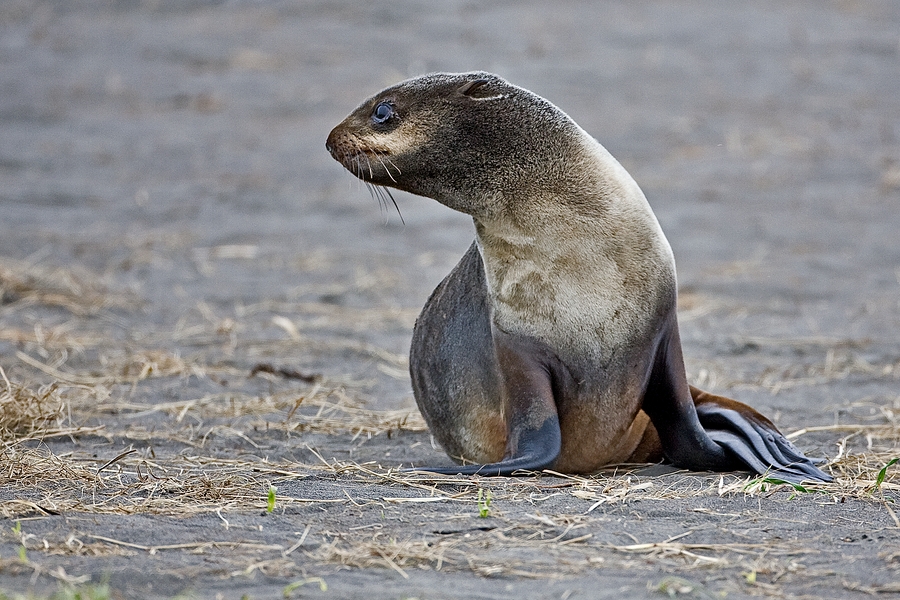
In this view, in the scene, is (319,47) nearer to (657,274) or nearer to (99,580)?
(657,274)

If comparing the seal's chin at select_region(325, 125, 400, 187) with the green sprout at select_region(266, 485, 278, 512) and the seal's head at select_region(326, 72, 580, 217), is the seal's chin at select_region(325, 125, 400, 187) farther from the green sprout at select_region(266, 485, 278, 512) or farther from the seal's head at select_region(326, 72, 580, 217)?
the green sprout at select_region(266, 485, 278, 512)

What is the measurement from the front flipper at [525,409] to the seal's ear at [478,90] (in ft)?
3.01

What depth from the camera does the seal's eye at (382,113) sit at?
5.04 meters

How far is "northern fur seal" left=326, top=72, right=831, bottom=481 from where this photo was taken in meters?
4.83

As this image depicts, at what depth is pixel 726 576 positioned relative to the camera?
346 centimetres

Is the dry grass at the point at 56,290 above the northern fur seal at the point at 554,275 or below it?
below

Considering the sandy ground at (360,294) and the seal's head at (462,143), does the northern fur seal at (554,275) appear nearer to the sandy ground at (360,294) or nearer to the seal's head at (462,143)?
the seal's head at (462,143)

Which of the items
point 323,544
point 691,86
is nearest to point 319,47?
point 691,86

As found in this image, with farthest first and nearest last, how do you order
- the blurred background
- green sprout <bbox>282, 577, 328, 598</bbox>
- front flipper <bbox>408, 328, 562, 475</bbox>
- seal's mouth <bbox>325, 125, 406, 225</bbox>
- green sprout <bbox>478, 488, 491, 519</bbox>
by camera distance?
the blurred background, seal's mouth <bbox>325, 125, 406, 225</bbox>, front flipper <bbox>408, 328, 562, 475</bbox>, green sprout <bbox>478, 488, 491, 519</bbox>, green sprout <bbox>282, 577, 328, 598</bbox>

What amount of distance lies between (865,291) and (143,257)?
6.09 m

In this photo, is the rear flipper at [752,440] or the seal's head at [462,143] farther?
the seal's head at [462,143]

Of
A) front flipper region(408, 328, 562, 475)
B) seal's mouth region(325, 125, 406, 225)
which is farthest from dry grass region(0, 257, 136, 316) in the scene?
front flipper region(408, 328, 562, 475)

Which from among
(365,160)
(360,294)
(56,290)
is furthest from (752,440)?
(56,290)

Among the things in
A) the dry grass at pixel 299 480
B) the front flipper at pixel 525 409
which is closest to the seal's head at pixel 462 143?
the front flipper at pixel 525 409
